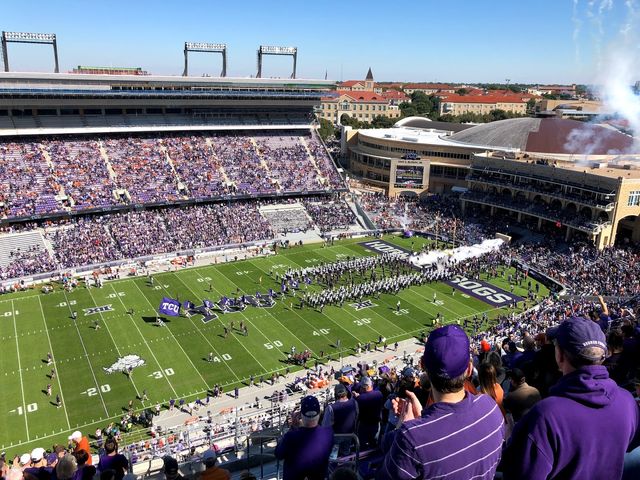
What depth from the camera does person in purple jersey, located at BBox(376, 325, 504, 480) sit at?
2.77 m

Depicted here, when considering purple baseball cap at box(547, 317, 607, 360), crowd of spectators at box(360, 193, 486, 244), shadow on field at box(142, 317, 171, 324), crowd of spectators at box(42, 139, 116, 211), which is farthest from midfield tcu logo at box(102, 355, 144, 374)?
crowd of spectators at box(360, 193, 486, 244)

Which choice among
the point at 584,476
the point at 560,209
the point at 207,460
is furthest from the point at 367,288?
the point at 584,476

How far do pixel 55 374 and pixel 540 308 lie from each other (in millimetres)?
24914

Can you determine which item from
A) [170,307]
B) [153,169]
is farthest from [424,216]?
[170,307]

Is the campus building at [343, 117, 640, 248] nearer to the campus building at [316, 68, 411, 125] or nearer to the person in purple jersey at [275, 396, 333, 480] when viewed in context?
the campus building at [316, 68, 411, 125]

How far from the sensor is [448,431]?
2.82 m

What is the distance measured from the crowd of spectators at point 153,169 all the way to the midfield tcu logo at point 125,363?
1952 centimetres

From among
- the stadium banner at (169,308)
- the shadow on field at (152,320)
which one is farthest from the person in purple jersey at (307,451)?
the shadow on field at (152,320)

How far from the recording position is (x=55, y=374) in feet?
74.3

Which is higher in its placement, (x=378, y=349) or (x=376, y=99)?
(x=376, y=99)

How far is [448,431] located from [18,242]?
39.2m

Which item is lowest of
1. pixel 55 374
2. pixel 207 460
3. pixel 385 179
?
pixel 55 374

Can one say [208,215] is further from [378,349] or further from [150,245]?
[378,349]

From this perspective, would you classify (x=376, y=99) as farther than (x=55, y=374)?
Yes
